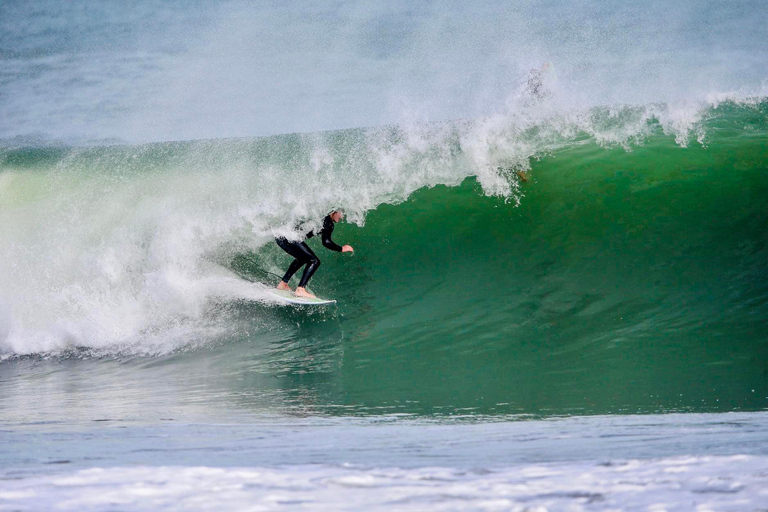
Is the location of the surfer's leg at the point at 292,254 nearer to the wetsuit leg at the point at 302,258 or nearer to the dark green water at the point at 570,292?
the wetsuit leg at the point at 302,258

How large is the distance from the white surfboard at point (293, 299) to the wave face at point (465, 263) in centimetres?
14

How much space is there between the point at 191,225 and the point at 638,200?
529 cm

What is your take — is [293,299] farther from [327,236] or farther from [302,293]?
[327,236]

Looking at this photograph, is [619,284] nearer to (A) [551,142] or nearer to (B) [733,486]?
(A) [551,142]

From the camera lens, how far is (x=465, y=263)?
25.2 ft

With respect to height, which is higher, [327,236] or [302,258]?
[327,236]

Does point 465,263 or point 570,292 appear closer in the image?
point 570,292

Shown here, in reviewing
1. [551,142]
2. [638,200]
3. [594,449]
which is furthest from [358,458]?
[551,142]

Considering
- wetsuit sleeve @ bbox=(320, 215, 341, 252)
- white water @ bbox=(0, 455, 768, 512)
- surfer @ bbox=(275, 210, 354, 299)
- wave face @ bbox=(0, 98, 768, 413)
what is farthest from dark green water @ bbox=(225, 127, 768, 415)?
white water @ bbox=(0, 455, 768, 512)

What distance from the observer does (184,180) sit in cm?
1066

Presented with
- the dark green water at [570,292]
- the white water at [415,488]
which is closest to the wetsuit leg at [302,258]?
the dark green water at [570,292]

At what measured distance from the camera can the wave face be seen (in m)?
4.85

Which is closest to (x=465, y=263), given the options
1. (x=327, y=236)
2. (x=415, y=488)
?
(x=327, y=236)

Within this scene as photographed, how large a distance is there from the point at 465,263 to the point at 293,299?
198 cm
